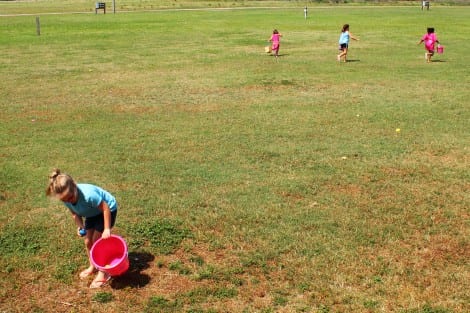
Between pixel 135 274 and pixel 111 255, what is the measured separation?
13.2 inches

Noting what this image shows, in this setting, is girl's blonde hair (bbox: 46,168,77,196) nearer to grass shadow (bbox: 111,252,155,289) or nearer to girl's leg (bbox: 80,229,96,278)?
girl's leg (bbox: 80,229,96,278)

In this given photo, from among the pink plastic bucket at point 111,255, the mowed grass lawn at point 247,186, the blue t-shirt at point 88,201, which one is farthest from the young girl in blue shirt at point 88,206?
the mowed grass lawn at point 247,186

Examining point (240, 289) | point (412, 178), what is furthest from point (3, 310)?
point (412, 178)

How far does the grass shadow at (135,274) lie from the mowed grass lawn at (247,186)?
2 cm

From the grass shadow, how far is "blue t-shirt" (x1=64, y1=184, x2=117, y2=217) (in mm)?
793

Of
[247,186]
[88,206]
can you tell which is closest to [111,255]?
[88,206]

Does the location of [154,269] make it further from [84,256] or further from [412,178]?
[412,178]

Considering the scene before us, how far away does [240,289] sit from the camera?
5.65m

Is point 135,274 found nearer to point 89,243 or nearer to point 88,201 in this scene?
point 89,243

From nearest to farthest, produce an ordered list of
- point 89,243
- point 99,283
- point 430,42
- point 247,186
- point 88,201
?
1. point 88,201
2. point 99,283
3. point 89,243
4. point 247,186
5. point 430,42

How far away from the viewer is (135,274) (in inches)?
235

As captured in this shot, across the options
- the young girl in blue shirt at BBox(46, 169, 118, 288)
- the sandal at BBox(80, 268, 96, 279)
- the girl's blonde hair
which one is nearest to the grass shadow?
the young girl in blue shirt at BBox(46, 169, 118, 288)

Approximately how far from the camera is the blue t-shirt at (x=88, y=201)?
214 inches

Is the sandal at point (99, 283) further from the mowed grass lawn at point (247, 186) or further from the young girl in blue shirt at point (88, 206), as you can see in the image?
the mowed grass lawn at point (247, 186)
